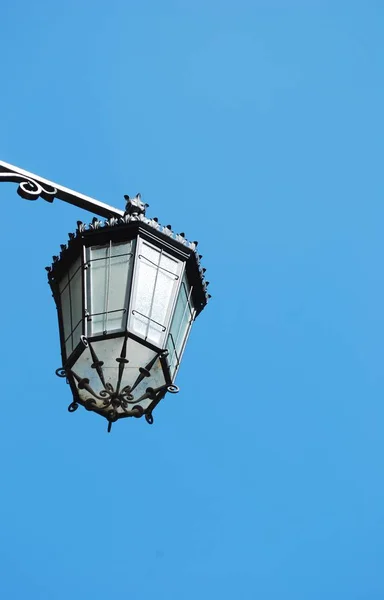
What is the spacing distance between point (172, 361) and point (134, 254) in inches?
31.5

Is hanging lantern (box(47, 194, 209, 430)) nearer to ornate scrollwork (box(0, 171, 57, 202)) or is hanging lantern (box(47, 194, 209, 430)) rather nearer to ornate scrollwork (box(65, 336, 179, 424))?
ornate scrollwork (box(65, 336, 179, 424))

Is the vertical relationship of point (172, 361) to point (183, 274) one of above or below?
below

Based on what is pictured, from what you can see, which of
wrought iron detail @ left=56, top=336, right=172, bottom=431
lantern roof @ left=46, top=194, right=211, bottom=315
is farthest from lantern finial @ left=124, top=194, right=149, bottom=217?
wrought iron detail @ left=56, top=336, right=172, bottom=431

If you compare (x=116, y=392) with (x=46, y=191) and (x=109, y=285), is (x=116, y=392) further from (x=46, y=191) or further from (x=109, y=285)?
(x=46, y=191)

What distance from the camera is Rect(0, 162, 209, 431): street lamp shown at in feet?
28.0

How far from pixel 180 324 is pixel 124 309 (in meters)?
0.83

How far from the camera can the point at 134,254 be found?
29.3 feet

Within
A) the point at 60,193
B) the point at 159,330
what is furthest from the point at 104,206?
the point at 159,330

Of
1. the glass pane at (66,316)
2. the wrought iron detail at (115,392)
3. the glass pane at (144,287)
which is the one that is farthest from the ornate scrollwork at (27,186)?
the wrought iron detail at (115,392)

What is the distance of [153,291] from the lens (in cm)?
887

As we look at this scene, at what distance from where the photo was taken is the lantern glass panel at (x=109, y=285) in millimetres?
8578

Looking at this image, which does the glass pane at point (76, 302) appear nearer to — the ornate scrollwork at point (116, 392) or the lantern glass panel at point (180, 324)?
the ornate scrollwork at point (116, 392)

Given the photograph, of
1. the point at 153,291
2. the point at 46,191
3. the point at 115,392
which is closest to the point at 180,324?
the point at 153,291

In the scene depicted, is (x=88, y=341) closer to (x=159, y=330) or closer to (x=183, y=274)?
(x=159, y=330)
